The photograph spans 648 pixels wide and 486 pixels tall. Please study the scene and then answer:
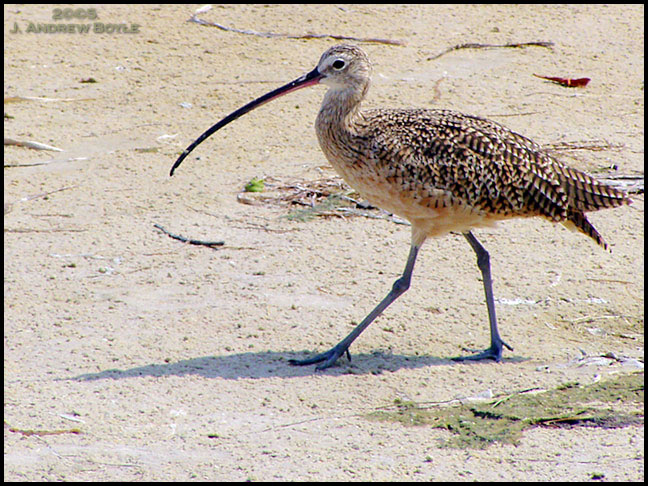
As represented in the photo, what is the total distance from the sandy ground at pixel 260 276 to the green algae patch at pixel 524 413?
105 mm

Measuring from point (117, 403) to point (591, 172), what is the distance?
488 centimetres

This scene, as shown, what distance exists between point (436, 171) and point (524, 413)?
1.48 m

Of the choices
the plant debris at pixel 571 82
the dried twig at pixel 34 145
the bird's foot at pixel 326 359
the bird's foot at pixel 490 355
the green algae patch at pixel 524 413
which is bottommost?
the dried twig at pixel 34 145

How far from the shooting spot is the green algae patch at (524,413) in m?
5.17

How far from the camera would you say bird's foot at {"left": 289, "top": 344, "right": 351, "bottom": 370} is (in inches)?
234

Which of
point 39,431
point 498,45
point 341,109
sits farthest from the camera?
point 498,45

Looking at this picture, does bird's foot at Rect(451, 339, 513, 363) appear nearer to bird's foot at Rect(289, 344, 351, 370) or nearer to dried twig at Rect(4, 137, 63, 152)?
bird's foot at Rect(289, 344, 351, 370)

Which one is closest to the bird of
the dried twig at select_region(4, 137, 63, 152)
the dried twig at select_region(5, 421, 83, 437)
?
the dried twig at select_region(5, 421, 83, 437)

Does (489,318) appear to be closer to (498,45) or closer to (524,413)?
(524,413)

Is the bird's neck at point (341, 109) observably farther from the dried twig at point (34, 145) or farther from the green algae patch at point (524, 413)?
the dried twig at point (34, 145)

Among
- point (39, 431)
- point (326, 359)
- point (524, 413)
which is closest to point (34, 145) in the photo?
point (326, 359)

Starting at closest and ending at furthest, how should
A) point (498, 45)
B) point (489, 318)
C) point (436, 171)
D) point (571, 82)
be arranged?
1. point (436, 171)
2. point (489, 318)
3. point (571, 82)
4. point (498, 45)

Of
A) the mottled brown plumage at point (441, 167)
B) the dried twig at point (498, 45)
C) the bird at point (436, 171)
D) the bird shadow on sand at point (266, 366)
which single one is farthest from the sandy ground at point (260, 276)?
the mottled brown plumage at point (441, 167)

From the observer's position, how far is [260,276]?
700 centimetres
